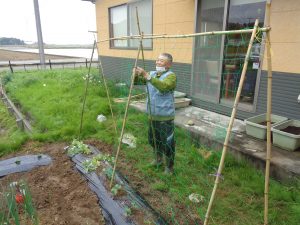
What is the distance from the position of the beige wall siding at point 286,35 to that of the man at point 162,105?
198cm

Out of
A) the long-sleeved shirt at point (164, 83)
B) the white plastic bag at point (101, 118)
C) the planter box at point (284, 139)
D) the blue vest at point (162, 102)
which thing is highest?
the long-sleeved shirt at point (164, 83)

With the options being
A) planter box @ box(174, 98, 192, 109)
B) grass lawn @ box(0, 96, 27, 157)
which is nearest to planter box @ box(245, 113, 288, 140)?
planter box @ box(174, 98, 192, 109)

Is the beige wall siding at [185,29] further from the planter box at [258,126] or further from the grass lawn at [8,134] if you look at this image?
the grass lawn at [8,134]

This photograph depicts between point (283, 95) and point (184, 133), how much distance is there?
5.60ft

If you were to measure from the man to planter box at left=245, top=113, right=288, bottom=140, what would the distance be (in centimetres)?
139

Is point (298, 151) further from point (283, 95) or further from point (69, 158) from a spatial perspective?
point (69, 158)

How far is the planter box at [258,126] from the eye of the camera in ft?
11.9

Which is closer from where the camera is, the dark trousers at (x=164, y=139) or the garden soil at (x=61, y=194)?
the garden soil at (x=61, y=194)

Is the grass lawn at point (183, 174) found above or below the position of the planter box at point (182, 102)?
below

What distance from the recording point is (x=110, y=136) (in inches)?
177

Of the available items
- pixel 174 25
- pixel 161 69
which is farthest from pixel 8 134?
pixel 174 25

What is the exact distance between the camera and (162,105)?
2955mm

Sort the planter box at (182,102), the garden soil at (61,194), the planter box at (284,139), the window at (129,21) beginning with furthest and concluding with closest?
the window at (129,21) < the planter box at (182,102) < the planter box at (284,139) < the garden soil at (61,194)

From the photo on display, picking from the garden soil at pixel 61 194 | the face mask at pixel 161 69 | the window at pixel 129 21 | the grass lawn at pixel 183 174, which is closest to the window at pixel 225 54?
the grass lawn at pixel 183 174
